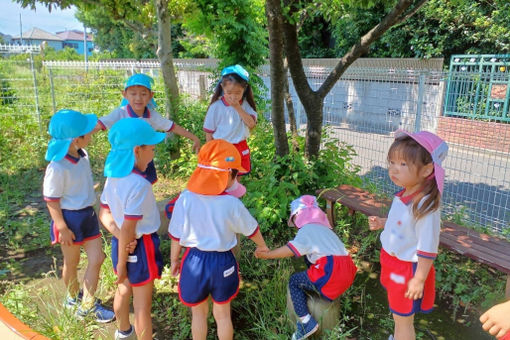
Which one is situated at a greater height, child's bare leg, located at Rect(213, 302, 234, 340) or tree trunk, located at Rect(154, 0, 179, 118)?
tree trunk, located at Rect(154, 0, 179, 118)

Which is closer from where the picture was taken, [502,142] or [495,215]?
[495,215]

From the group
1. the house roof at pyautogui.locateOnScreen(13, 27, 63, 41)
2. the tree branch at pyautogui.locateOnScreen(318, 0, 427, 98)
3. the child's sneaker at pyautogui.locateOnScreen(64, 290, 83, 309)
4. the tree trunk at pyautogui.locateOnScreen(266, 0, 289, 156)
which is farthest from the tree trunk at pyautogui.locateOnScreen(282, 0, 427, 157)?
the house roof at pyautogui.locateOnScreen(13, 27, 63, 41)

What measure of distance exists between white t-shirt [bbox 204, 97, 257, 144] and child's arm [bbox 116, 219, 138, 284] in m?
1.34

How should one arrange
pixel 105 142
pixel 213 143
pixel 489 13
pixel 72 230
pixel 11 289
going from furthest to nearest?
1. pixel 489 13
2. pixel 105 142
3. pixel 11 289
4. pixel 72 230
5. pixel 213 143

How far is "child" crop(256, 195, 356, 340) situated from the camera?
2.38m

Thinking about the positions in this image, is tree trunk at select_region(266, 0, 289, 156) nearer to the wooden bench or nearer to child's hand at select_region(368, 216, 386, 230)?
the wooden bench

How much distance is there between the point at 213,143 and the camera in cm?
216

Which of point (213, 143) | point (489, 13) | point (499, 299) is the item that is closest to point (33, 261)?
point (213, 143)

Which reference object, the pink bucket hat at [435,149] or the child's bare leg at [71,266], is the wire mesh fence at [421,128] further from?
the child's bare leg at [71,266]

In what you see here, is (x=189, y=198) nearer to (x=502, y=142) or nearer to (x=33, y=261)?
(x=33, y=261)

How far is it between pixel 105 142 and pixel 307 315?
19.8 feet

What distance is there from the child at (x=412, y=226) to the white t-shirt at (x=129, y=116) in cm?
203

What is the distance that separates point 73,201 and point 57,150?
37 cm

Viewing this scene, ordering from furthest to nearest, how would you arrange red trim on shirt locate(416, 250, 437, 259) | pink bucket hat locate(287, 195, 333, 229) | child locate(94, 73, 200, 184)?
child locate(94, 73, 200, 184) < pink bucket hat locate(287, 195, 333, 229) < red trim on shirt locate(416, 250, 437, 259)
